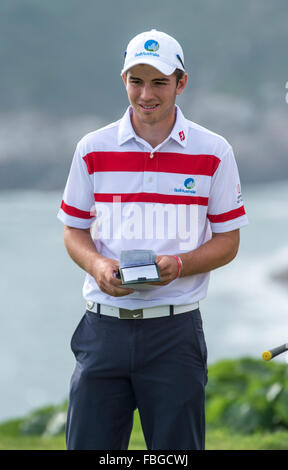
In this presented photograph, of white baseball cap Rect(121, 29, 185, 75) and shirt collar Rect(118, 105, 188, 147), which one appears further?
shirt collar Rect(118, 105, 188, 147)

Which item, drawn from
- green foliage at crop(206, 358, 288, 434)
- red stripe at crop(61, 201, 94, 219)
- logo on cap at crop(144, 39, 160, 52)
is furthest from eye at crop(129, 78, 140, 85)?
green foliage at crop(206, 358, 288, 434)

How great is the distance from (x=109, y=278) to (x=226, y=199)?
52 centimetres

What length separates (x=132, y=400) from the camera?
2.58 m

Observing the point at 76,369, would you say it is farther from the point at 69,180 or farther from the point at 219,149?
the point at 219,149

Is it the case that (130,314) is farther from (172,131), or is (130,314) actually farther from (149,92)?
(149,92)

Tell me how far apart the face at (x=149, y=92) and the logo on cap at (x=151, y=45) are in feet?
0.20

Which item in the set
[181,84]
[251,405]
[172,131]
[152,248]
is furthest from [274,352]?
[251,405]

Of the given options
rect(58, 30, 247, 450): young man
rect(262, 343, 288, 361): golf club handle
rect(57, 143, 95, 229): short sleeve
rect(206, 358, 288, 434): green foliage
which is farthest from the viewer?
rect(206, 358, 288, 434): green foliage

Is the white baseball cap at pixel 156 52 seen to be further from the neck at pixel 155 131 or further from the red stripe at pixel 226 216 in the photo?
the red stripe at pixel 226 216

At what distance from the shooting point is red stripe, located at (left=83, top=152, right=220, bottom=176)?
8.23ft

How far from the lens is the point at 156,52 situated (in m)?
2.41

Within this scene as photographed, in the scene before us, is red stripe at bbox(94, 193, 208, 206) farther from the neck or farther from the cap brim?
the cap brim

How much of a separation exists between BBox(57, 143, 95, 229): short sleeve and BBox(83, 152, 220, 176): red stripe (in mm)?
90
